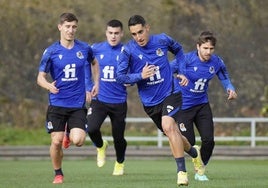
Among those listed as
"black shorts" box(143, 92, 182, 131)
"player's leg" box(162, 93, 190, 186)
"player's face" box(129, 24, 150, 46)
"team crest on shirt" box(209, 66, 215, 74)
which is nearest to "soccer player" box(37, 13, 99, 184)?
"black shorts" box(143, 92, 182, 131)

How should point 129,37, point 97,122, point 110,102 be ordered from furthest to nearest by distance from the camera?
point 129,37, point 110,102, point 97,122

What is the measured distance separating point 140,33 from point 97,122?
397 cm

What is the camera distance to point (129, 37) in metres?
32.7

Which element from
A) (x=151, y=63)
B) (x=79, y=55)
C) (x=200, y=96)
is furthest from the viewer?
(x=200, y=96)

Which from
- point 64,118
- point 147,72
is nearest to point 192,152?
point 64,118

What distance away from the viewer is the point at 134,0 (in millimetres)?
33938

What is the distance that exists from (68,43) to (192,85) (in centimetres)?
243

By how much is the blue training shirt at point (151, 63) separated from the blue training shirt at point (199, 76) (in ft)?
6.60

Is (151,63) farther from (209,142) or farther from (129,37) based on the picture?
(129,37)

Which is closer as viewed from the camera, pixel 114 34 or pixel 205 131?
pixel 205 131

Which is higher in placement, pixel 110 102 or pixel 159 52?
pixel 159 52

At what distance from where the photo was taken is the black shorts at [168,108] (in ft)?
46.6

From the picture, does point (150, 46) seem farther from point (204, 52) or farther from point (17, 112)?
point (17, 112)

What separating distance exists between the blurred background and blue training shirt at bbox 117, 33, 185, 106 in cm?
1803
